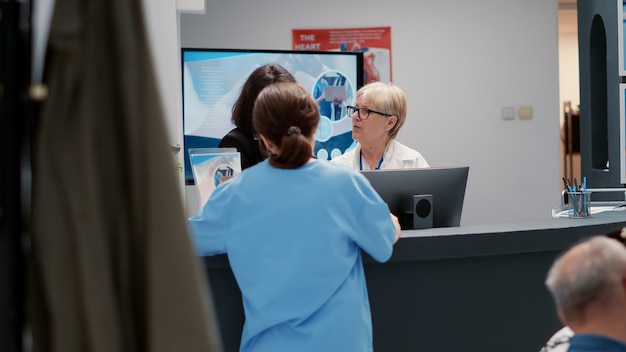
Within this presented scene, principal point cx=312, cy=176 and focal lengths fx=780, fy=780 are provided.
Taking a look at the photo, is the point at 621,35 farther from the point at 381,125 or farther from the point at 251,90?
the point at 251,90

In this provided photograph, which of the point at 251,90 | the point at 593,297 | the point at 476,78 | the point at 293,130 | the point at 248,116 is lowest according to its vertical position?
the point at 593,297

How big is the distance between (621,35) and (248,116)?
2.39m

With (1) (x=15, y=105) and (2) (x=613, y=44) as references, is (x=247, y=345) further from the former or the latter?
(2) (x=613, y=44)

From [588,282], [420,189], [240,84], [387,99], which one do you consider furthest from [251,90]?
[588,282]

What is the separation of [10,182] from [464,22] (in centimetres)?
604

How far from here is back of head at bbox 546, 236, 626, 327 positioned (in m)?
1.55

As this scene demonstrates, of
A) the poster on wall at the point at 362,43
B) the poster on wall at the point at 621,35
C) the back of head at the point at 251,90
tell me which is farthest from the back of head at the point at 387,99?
the poster on wall at the point at 362,43

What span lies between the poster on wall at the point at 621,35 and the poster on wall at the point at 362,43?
232 centimetres

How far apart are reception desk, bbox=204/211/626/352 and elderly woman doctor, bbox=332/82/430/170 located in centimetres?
95

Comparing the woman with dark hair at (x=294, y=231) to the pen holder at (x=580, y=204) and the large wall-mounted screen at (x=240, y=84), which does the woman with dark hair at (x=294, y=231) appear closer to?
→ the pen holder at (x=580, y=204)

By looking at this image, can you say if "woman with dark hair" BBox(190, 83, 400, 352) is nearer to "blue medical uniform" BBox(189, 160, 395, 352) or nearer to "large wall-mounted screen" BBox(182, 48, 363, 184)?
"blue medical uniform" BBox(189, 160, 395, 352)

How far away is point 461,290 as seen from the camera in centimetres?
278

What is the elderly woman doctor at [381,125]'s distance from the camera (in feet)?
12.0

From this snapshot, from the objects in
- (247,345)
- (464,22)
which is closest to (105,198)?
(247,345)
